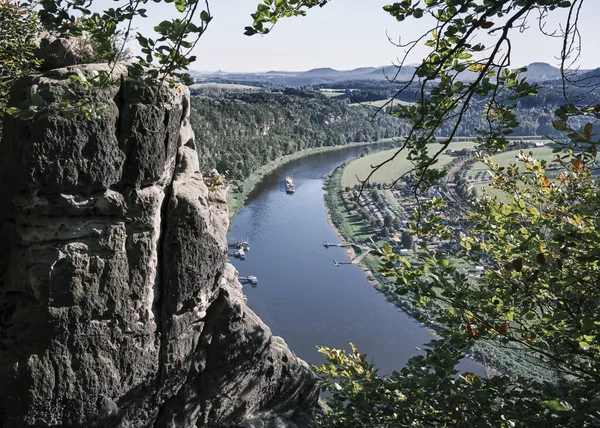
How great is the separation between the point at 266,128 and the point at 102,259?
58463mm

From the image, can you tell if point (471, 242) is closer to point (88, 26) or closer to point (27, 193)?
point (88, 26)

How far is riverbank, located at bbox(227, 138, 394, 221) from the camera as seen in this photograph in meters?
39.9

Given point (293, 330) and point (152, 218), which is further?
point (293, 330)

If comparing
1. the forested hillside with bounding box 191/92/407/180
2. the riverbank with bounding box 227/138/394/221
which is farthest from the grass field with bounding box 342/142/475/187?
the forested hillside with bounding box 191/92/407/180

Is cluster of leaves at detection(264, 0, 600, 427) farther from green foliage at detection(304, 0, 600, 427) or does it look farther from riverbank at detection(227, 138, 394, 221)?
riverbank at detection(227, 138, 394, 221)

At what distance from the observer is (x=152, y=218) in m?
6.12

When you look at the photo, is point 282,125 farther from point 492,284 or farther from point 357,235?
point 492,284

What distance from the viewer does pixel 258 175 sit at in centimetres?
5016

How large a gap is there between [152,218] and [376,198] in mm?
40358

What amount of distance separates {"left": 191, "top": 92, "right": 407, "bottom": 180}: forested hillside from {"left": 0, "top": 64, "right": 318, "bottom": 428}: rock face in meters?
36.3

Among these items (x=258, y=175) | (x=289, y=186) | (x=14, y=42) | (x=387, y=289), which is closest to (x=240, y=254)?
(x=387, y=289)

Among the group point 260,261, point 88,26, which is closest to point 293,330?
point 260,261

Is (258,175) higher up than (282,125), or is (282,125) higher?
(282,125)

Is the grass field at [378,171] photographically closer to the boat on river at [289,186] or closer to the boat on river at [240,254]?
the boat on river at [289,186]
